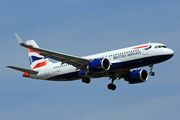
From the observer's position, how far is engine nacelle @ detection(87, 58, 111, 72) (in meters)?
47.3

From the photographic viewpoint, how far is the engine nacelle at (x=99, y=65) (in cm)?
4734

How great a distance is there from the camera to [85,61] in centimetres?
4891

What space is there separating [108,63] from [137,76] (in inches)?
317

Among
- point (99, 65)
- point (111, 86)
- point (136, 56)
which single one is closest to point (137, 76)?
point (111, 86)

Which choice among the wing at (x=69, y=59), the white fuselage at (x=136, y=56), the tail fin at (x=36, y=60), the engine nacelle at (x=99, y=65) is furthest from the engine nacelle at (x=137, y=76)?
the tail fin at (x=36, y=60)

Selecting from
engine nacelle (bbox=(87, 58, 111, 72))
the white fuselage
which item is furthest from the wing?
the white fuselage

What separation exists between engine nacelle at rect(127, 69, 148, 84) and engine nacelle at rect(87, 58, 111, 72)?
309 inches

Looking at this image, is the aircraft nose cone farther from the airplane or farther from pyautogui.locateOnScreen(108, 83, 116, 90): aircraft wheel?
pyautogui.locateOnScreen(108, 83, 116, 90): aircraft wheel

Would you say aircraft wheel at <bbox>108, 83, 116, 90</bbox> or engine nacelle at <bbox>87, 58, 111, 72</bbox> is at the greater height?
aircraft wheel at <bbox>108, 83, 116, 90</bbox>

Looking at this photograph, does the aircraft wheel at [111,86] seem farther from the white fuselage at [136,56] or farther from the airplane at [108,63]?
the white fuselage at [136,56]

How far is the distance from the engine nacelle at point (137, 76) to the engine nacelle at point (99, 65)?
25.7 feet

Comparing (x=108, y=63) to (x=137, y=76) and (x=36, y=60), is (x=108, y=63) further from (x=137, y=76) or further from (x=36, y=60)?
(x=36, y=60)

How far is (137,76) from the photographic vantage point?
5425cm

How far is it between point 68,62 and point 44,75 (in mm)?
7149
